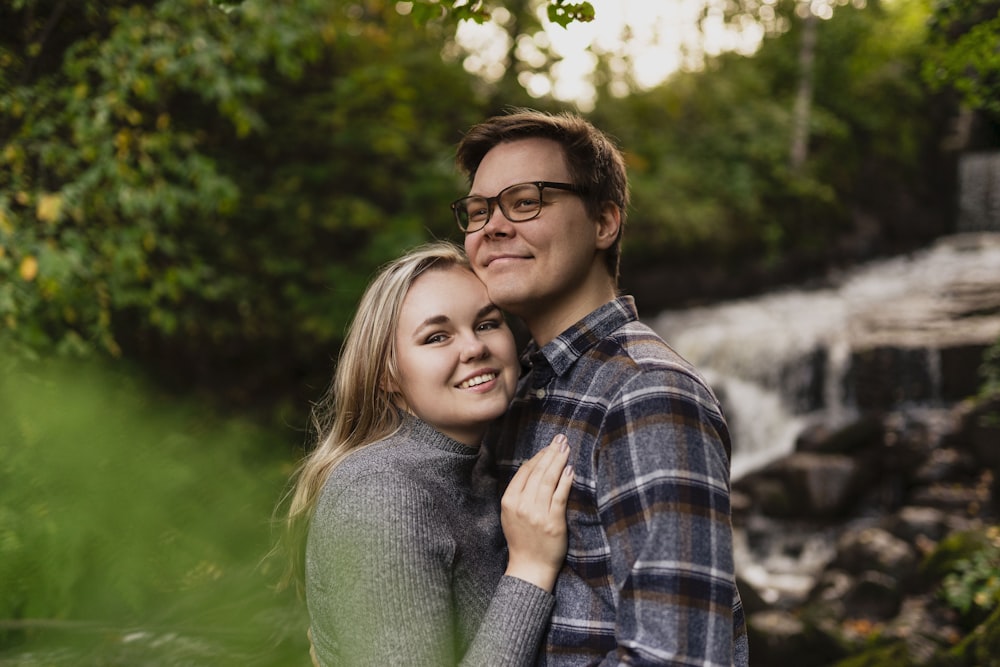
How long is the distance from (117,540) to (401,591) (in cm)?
57

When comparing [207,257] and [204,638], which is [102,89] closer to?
[207,257]

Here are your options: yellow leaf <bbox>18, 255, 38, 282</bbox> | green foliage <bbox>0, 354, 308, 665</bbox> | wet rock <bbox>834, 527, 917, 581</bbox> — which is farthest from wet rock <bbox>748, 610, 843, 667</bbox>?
yellow leaf <bbox>18, 255, 38, 282</bbox>

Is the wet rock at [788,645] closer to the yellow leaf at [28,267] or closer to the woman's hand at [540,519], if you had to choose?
the woman's hand at [540,519]

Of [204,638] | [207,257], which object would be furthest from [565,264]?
[207,257]

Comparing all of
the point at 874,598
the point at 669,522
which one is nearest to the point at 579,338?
the point at 669,522

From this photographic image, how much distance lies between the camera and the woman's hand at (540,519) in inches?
66.7

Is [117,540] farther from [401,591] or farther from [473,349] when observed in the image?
[473,349]

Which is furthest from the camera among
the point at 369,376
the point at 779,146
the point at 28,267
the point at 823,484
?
the point at 779,146

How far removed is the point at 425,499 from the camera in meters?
1.69

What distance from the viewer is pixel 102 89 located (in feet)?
15.3

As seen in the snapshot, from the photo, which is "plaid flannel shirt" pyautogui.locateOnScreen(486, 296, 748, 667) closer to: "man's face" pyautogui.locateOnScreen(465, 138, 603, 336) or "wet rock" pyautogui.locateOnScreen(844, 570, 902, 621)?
"man's face" pyautogui.locateOnScreen(465, 138, 603, 336)

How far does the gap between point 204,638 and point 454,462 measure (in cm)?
68

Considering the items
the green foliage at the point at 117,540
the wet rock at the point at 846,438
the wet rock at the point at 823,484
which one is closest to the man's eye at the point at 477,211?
the green foliage at the point at 117,540

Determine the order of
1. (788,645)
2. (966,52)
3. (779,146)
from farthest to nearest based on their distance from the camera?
(779,146) < (788,645) < (966,52)
